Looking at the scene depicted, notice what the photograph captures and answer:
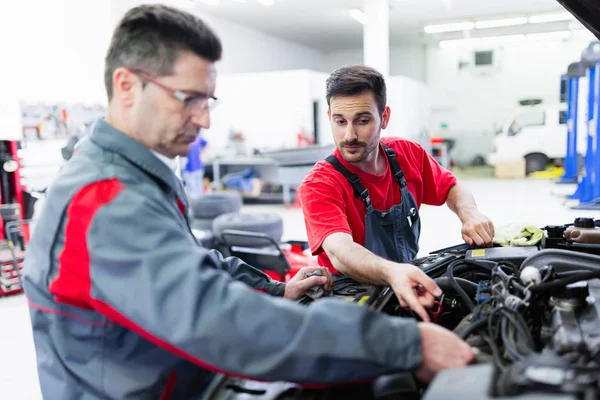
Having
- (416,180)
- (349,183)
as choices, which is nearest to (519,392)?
(349,183)

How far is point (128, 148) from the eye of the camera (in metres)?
0.99

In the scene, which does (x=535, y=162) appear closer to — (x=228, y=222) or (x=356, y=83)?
(x=228, y=222)

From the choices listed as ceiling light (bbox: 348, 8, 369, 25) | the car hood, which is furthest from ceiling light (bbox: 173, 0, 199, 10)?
the car hood

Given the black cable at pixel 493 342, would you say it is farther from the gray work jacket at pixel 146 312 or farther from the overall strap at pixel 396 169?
the overall strap at pixel 396 169

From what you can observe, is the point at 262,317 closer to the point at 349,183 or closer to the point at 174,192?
the point at 174,192

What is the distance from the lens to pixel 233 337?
32.1 inches

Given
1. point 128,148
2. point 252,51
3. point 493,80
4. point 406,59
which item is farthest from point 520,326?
point 406,59

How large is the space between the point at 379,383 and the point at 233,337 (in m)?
0.30

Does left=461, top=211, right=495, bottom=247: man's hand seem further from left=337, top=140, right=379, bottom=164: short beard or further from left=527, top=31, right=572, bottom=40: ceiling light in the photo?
Answer: left=527, top=31, right=572, bottom=40: ceiling light

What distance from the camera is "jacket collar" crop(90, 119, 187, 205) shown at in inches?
38.9

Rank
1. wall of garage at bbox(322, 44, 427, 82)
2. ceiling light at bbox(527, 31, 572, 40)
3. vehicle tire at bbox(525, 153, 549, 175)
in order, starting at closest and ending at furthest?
vehicle tire at bbox(525, 153, 549, 175) → ceiling light at bbox(527, 31, 572, 40) → wall of garage at bbox(322, 44, 427, 82)

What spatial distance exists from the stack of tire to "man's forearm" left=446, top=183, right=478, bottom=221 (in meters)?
1.83

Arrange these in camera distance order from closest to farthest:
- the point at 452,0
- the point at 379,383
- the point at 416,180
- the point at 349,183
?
1. the point at 379,383
2. the point at 349,183
3. the point at 416,180
4. the point at 452,0

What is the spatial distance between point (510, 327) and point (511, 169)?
11.0m
